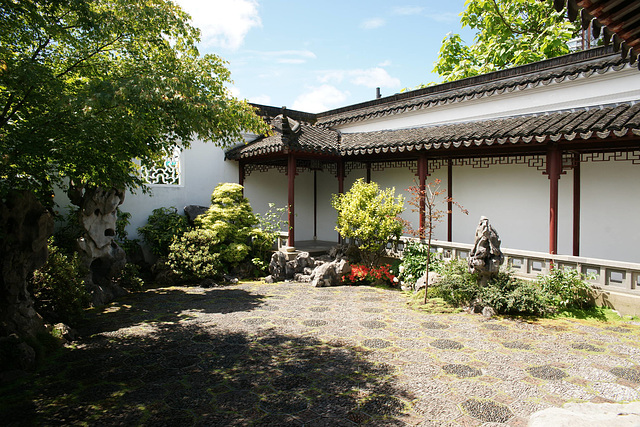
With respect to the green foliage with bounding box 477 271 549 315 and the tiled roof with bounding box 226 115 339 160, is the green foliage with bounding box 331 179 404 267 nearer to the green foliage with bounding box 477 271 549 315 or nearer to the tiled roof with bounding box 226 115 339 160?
the tiled roof with bounding box 226 115 339 160

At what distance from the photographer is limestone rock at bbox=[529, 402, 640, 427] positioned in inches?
126

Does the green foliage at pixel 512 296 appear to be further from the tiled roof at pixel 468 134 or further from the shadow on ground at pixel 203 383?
the shadow on ground at pixel 203 383

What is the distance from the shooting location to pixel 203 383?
190 inches

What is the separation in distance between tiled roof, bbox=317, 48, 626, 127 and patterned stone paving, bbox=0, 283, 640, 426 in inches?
237

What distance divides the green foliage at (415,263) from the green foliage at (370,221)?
1.70ft

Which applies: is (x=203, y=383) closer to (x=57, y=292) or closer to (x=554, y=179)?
(x=57, y=292)

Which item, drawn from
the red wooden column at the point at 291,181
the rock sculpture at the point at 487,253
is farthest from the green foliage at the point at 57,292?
the rock sculpture at the point at 487,253

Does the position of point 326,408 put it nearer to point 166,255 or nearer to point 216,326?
point 216,326

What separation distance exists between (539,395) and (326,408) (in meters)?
2.31

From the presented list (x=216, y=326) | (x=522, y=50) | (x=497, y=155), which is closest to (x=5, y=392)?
(x=216, y=326)

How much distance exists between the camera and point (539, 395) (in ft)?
14.6

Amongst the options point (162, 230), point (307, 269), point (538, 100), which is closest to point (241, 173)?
point (162, 230)

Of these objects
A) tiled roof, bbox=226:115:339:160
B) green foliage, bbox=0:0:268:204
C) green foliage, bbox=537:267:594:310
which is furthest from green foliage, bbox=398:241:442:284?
green foliage, bbox=0:0:268:204

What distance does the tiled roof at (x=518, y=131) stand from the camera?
7.58 metres
